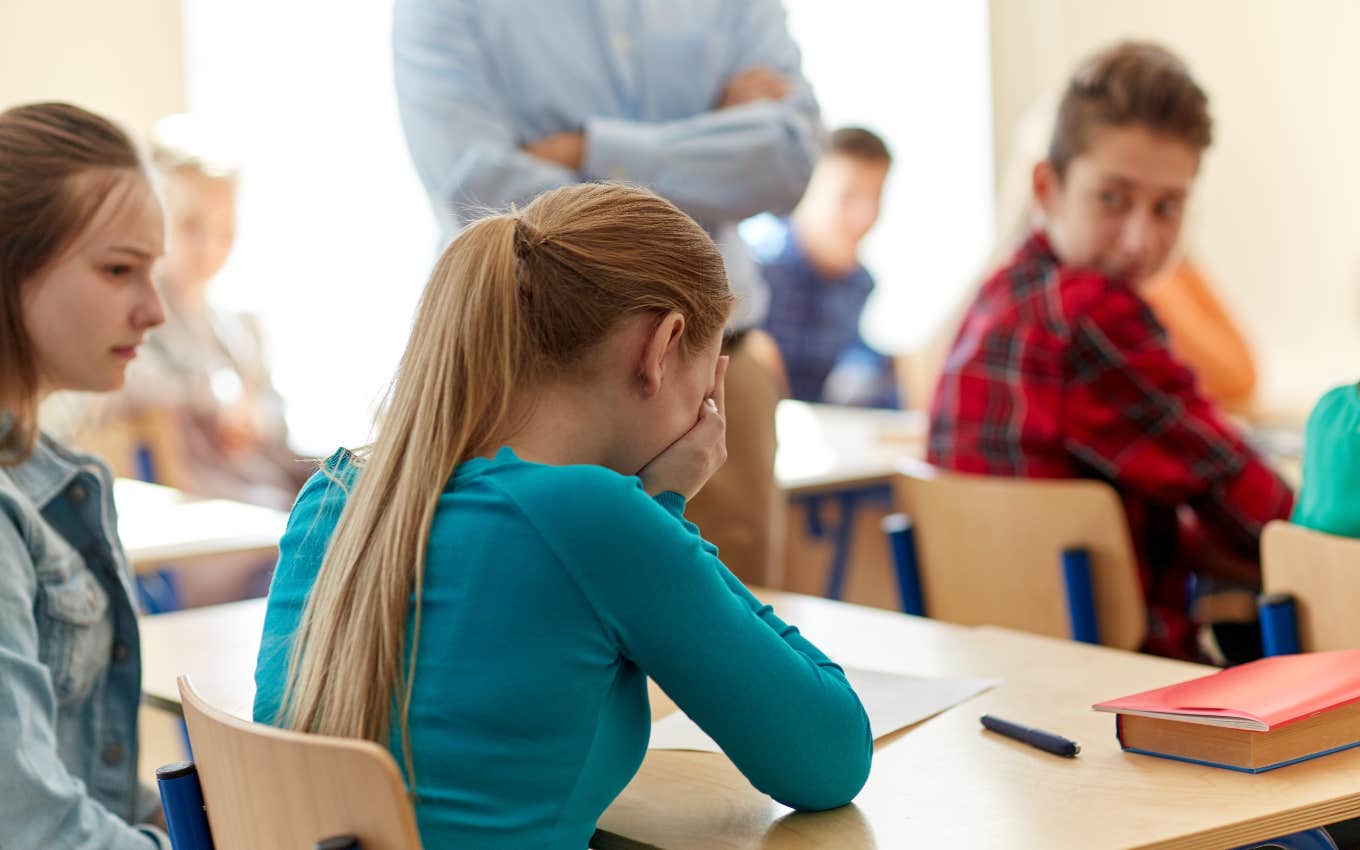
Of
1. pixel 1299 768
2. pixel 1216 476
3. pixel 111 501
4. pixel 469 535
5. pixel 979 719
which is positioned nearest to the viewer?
pixel 469 535

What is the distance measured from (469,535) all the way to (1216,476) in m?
1.55

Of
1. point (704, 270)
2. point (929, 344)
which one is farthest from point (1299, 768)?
point (929, 344)

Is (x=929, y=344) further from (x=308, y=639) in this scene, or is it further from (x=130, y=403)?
(x=308, y=639)

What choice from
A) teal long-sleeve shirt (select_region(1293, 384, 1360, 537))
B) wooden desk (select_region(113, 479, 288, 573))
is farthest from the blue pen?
wooden desk (select_region(113, 479, 288, 573))

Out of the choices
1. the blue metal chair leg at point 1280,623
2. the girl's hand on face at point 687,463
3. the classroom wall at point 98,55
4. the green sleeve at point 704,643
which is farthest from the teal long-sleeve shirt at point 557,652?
the classroom wall at point 98,55

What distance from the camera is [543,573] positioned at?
101 cm

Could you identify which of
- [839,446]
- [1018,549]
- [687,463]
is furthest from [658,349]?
[839,446]

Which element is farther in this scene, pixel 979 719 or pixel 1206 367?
pixel 1206 367

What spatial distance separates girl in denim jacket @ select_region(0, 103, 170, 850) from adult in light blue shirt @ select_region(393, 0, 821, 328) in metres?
0.64

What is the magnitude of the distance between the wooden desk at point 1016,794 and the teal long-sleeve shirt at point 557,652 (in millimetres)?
62

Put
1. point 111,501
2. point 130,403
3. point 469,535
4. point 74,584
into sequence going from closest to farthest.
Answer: point 469,535 < point 74,584 < point 111,501 < point 130,403

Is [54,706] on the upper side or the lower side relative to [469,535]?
lower

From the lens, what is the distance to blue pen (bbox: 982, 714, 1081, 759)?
3.89ft

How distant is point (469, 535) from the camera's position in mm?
1025
